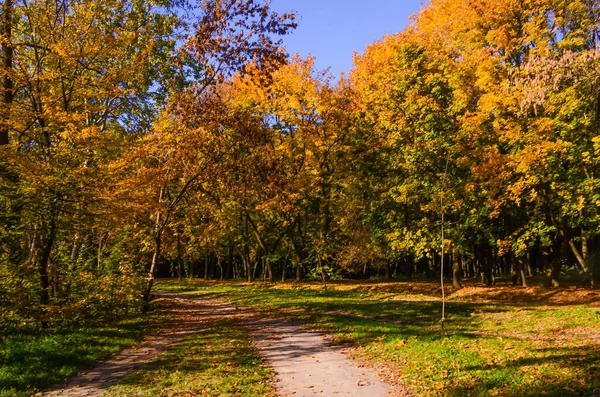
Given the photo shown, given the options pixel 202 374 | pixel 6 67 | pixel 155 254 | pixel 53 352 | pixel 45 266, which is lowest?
pixel 202 374

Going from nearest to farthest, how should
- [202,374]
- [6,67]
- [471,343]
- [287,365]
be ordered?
[202,374], [287,365], [471,343], [6,67]

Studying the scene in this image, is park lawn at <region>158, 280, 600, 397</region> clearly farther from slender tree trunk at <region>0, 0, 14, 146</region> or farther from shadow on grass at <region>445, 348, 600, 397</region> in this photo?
slender tree trunk at <region>0, 0, 14, 146</region>

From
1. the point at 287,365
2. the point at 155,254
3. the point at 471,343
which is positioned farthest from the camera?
the point at 155,254

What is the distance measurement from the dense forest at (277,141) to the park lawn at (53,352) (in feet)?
3.00

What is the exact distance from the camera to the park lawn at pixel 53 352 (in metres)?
8.14

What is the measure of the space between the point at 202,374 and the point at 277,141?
24735mm

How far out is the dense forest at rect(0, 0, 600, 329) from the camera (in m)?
12.2

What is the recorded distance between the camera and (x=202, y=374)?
8703 millimetres

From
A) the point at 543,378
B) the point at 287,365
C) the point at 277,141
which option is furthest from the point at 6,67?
the point at 277,141

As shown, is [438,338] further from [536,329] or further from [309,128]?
[309,128]


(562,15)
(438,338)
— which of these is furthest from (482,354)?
(562,15)

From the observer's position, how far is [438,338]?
1102cm

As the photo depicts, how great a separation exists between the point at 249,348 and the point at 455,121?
57.7ft

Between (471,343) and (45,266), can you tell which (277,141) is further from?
(471,343)
